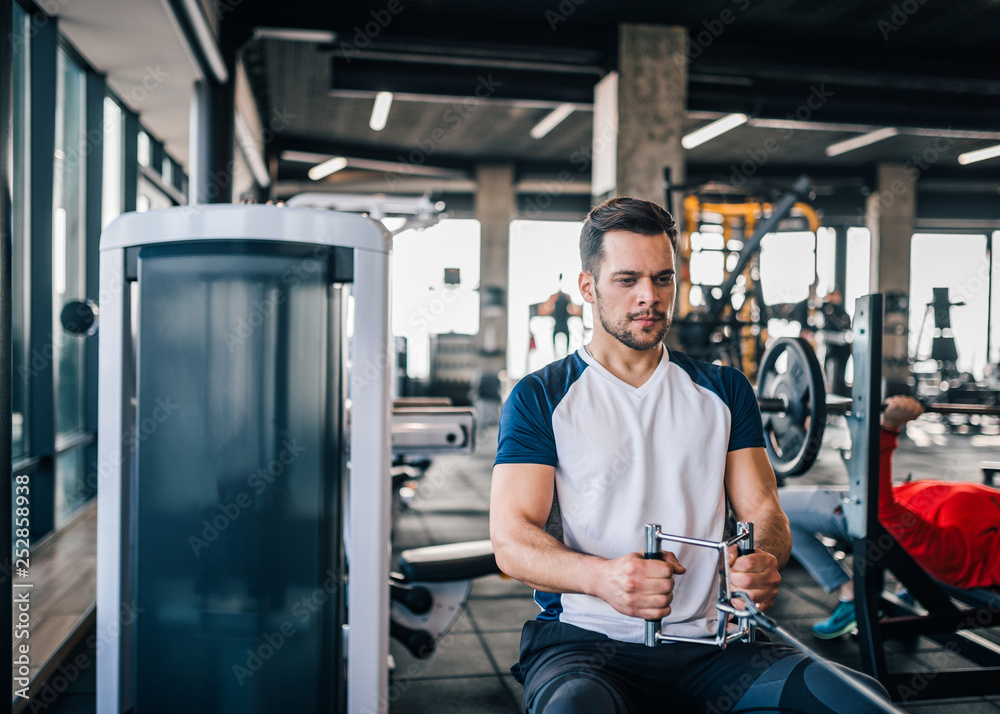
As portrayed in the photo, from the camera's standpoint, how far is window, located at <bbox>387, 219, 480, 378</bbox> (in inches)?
403

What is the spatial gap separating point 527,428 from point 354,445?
333mm

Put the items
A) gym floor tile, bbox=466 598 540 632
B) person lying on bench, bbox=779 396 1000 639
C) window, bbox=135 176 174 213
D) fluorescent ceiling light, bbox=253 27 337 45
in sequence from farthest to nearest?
window, bbox=135 176 174 213, fluorescent ceiling light, bbox=253 27 337 45, gym floor tile, bbox=466 598 540 632, person lying on bench, bbox=779 396 1000 639

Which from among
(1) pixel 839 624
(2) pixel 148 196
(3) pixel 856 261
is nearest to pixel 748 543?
(1) pixel 839 624

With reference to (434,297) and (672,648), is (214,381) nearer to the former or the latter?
(672,648)

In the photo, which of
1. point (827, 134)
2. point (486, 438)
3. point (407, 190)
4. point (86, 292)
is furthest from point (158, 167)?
point (827, 134)

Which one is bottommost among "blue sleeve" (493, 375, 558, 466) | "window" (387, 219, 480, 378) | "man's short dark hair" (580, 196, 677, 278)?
"blue sleeve" (493, 375, 558, 466)

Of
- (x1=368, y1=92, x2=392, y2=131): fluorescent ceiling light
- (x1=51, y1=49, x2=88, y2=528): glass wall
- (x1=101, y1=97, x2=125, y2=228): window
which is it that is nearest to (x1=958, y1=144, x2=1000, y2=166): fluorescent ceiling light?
(x1=368, y1=92, x2=392, y2=131): fluorescent ceiling light

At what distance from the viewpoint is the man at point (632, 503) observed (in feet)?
3.55

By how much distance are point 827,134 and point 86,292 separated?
8.40 m

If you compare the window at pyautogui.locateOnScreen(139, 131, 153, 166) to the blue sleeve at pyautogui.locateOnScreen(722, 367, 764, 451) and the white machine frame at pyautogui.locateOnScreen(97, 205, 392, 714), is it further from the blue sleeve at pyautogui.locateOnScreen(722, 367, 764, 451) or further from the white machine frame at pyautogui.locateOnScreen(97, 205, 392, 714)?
the blue sleeve at pyautogui.locateOnScreen(722, 367, 764, 451)

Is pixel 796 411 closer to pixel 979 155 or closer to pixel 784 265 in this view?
pixel 784 265

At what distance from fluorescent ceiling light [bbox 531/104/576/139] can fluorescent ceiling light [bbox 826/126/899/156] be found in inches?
149

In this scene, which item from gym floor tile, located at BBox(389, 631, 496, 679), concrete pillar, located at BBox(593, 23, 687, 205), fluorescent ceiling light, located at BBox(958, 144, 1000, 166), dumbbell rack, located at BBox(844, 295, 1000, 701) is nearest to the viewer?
dumbbell rack, located at BBox(844, 295, 1000, 701)

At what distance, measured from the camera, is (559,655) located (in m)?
1.17
